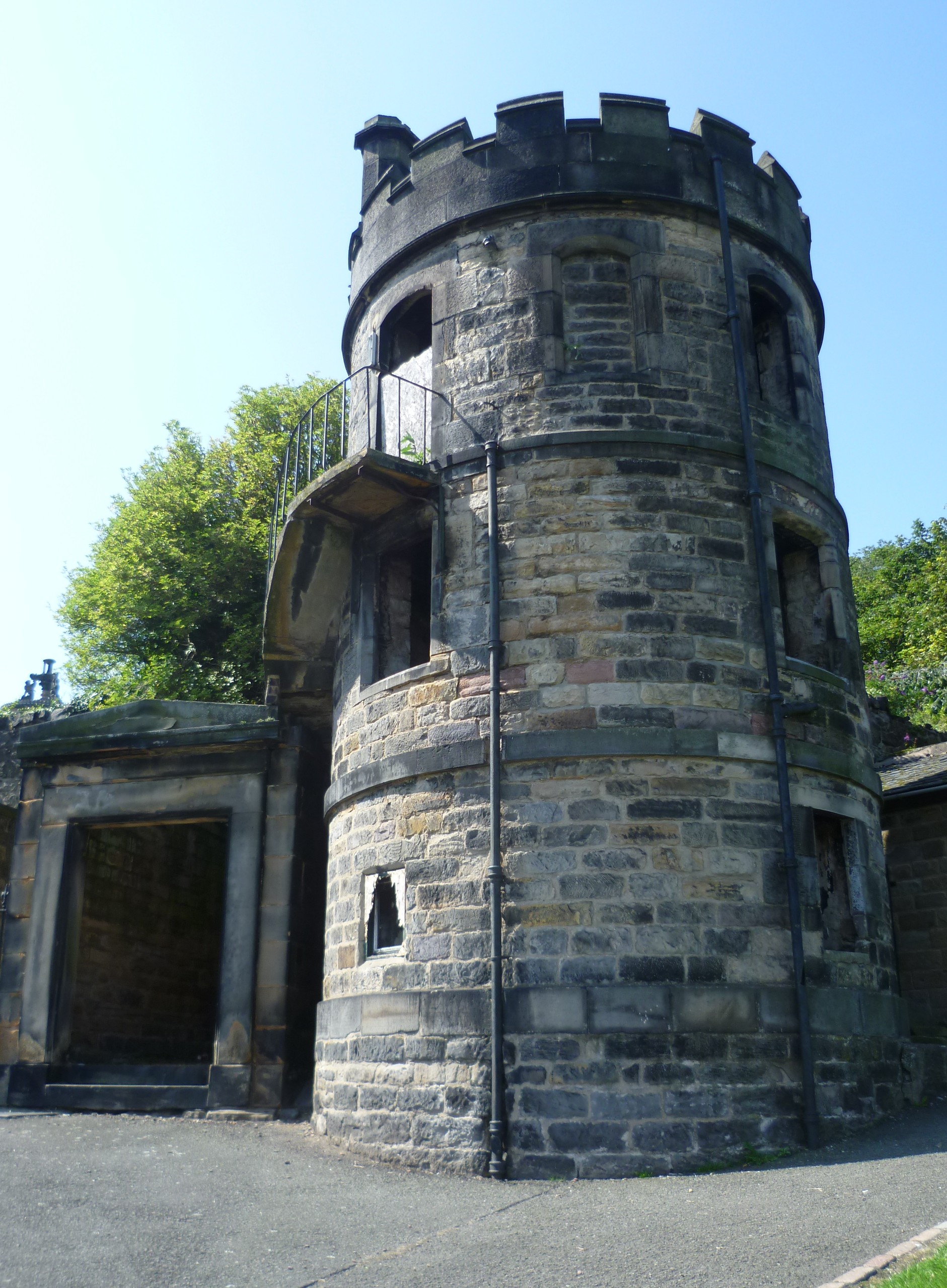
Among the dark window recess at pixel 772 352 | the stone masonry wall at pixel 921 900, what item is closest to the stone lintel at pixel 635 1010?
the stone masonry wall at pixel 921 900

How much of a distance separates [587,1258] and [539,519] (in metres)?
5.34

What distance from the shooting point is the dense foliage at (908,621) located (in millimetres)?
22703

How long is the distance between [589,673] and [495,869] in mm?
1601

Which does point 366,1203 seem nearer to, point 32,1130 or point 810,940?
point 810,940

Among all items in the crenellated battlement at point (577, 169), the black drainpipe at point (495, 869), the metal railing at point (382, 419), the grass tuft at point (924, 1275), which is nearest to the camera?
the grass tuft at point (924, 1275)

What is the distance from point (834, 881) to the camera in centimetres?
921

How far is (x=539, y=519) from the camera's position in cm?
902

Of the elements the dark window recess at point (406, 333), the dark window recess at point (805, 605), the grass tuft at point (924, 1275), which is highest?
the dark window recess at point (406, 333)

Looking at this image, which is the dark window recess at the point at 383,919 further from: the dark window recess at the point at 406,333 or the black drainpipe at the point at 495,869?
the dark window recess at the point at 406,333

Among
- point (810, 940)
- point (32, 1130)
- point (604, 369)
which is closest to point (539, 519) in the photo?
point (604, 369)

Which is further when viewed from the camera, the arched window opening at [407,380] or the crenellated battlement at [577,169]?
the arched window opening at [407,380]

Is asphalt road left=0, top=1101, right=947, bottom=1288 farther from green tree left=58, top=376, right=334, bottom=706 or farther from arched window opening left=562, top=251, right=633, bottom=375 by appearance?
green tree left=58, top=376, right=334, bottom=706

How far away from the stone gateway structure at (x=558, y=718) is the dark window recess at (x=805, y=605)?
0.11 ft

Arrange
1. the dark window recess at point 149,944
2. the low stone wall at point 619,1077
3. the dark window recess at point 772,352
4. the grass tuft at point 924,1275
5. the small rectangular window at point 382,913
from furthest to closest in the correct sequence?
the dark window recess at point 149,944 < the dark window recess at point 772,352 < the small rectangular window at point 382,913 < the low stone wall at point 619,1077 < the grass tuft at point 924,1275
